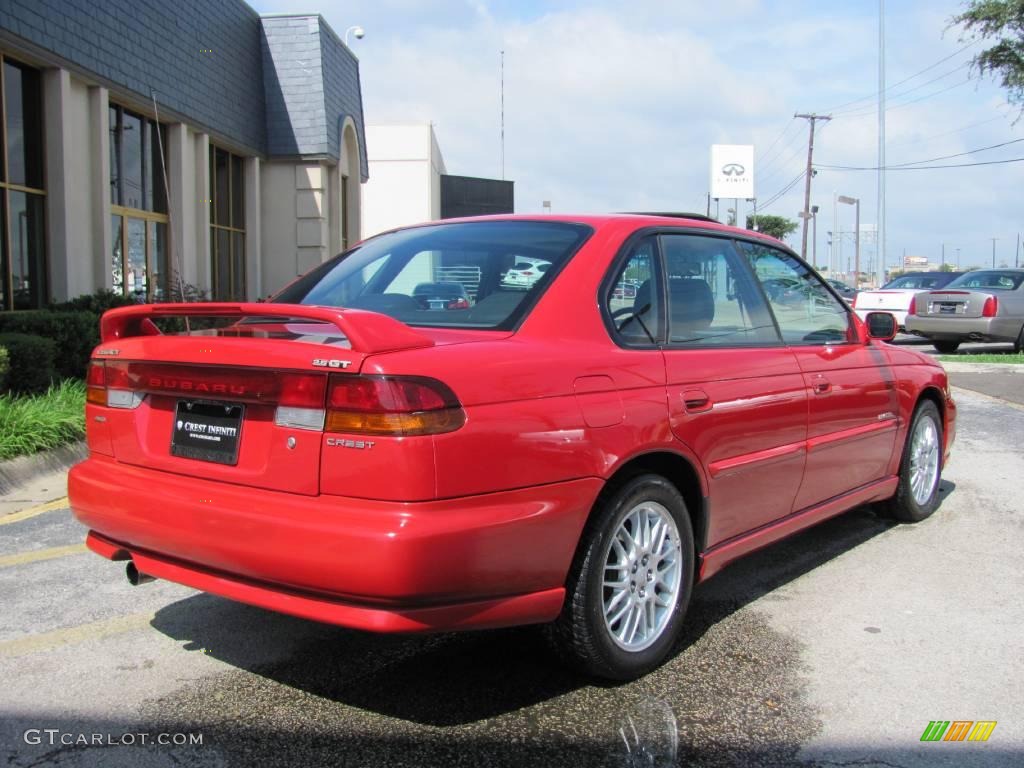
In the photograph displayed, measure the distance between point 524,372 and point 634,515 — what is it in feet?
2.45

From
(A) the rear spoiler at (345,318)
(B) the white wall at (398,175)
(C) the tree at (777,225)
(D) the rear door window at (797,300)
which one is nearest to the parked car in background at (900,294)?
(D) the rear door window at (797,300)

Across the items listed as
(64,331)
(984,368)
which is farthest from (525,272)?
(984,368)

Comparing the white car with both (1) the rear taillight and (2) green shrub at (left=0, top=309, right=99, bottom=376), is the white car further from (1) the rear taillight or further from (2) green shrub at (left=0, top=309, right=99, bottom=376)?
(1) the rear taillight

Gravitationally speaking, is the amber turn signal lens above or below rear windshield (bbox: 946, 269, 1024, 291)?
below

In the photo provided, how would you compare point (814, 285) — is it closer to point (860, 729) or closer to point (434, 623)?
point (860, 729)

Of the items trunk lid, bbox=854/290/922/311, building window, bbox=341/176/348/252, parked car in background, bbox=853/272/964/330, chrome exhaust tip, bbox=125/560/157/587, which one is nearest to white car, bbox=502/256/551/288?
chrome exhaust tip, bbox=125/560/157/587

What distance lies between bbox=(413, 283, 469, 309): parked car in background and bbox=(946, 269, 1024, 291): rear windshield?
53.7 feet

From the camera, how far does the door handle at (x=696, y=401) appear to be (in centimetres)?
345

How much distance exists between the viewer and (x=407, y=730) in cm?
295

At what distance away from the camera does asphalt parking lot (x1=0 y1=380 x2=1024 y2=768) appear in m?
2.84

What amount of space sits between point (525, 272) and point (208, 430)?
4.19 ft

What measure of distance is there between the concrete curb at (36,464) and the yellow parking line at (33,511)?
0.44 meters

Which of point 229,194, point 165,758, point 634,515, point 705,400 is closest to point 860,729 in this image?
point 634,515

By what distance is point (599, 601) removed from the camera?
10.2ft
